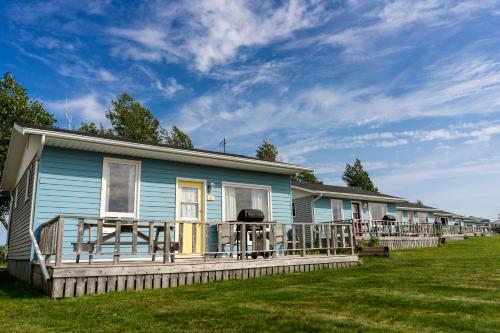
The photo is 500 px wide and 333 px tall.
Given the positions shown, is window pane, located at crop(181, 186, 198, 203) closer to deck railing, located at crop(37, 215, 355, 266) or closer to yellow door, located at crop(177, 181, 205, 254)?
yellow door, located at crop(177, 181, 205, 254)

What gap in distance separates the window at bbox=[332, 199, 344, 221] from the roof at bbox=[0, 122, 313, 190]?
9544mm

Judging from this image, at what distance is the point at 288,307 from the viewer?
4.43 meters

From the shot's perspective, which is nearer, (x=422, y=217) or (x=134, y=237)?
(x=134, y=237)

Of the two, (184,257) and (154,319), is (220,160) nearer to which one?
(184,257)

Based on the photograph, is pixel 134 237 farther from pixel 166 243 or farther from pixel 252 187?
pixel 252 187

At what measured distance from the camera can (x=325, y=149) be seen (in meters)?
24.1

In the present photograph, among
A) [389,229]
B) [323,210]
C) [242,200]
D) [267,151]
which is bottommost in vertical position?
[389,229]

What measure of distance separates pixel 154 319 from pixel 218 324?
816 millimetres

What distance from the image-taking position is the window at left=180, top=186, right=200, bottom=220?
9.84 meters

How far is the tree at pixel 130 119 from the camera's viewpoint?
99.1 feet

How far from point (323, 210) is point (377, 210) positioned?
204 inches

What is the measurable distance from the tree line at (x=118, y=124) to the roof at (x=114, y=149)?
6.13 m

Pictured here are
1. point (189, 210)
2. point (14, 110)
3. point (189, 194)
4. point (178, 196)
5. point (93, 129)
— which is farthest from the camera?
point (93, 129)

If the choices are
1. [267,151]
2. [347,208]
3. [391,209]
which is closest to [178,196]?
[347,208]
